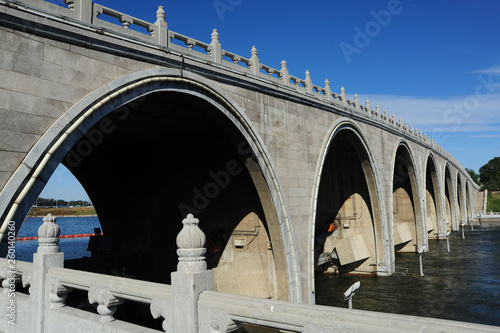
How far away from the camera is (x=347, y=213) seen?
2294 centimetres

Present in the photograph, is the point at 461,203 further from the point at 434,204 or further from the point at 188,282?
the point at 188,282

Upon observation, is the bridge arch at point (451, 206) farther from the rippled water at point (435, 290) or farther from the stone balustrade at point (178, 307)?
the stone balustrade at point (178, 307)

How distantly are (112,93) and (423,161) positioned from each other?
31.6 m

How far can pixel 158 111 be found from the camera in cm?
1305

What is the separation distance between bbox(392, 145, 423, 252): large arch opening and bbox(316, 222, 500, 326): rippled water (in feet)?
7.95

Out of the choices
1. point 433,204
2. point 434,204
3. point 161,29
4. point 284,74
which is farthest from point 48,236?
point 434,204

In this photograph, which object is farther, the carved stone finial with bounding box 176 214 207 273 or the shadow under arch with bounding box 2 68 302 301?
the shadow under arch with bounding box 2 68 302 301

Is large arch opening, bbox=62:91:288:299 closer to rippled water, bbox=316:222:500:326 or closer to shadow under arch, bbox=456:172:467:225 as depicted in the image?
rippled water, bbox=316:222:500:326

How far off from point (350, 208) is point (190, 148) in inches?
446

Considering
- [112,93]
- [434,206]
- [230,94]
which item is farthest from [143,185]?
[434,206]

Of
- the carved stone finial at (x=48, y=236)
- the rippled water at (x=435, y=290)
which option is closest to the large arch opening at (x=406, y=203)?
the rippled water at (x=435, y=290)

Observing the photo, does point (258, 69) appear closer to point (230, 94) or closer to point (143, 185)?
point (230, 94)

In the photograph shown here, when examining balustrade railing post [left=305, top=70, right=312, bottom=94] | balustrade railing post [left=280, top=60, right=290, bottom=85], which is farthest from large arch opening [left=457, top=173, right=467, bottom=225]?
balustrade railing post [left=280, top=60, right=290, bottom=85]

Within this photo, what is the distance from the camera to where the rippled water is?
1555cm
